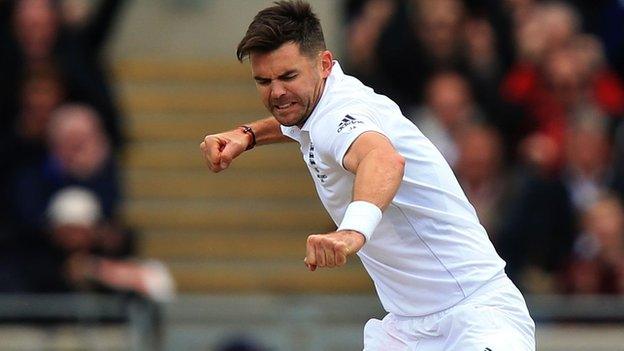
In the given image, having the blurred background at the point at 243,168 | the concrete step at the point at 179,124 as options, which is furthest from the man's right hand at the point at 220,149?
the concrete step at the point at 179,124

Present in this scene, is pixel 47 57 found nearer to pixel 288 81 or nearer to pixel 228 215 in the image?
pixel 228 215

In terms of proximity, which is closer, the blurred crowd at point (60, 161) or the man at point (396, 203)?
the man at point (396, 203)

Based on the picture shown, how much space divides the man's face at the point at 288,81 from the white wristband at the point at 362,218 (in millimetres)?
676

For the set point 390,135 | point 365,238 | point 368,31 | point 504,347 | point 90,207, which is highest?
point 368,31

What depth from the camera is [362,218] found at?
546cm

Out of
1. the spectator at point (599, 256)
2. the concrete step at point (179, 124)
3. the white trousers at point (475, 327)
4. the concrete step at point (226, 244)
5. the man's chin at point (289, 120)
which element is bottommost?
the white trousers at point (475, 327)

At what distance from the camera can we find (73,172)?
11.2m

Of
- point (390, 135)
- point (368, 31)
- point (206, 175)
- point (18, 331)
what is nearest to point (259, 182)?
point (206, 175)

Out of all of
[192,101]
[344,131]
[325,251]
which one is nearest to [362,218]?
[325,251]

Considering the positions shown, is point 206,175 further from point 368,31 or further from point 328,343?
point 328,343

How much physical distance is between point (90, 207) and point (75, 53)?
1776 millimetres

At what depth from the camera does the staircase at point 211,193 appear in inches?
496

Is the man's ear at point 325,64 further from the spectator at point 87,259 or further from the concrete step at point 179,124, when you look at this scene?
the concrete step at point 179,124

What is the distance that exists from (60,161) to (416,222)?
558 centimetres
